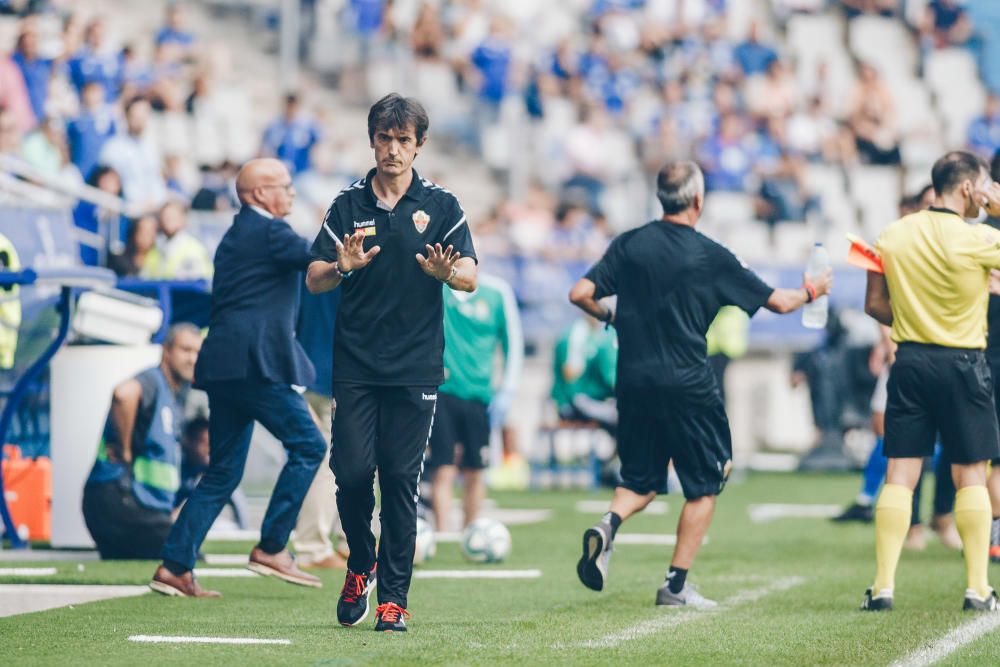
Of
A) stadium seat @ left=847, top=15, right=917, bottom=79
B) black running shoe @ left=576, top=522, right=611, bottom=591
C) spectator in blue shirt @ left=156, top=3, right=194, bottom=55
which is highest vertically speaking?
stadium seat @ left=847, top=15, right=917, bottom=79

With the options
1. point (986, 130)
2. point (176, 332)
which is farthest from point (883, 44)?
point (176, 332)

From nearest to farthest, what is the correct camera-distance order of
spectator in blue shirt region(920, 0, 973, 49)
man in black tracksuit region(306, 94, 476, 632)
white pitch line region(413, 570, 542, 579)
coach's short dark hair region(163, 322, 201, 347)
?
man in black tracksuit region(306, 94, 476, 632) → white pitch line region(413, 570, 542, 579) → coach's short dark hair region(163, 322, 201, 347) → spectator in blue shirt region(920, 0, 973, 49)

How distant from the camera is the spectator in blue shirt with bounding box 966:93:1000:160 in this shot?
82.1 ft

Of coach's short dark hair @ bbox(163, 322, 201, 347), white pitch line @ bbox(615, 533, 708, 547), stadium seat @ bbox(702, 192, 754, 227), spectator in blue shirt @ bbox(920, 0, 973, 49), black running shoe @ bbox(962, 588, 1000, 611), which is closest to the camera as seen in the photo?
black running shoe @ bbox(962, 588, 1000, 611)

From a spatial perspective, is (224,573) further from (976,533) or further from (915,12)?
(915,12)

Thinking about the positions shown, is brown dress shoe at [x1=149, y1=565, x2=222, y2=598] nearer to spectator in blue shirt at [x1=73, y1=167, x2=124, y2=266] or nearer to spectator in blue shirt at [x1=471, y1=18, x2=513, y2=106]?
spectator in blue shirt at [x1=73, y1=167, x2=124, y2=266]

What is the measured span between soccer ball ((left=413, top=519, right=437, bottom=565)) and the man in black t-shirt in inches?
83.4

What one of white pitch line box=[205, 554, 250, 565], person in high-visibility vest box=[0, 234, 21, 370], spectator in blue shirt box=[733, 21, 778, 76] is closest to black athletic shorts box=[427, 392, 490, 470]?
white pitch line box=[205, 554, 250, 565]

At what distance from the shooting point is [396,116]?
7.32 metres

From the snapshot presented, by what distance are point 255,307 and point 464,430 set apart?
3.94 m

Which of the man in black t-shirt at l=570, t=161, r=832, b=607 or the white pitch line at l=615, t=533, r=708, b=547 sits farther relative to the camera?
the white pitch line at l=615, t=533, r=708, b=547

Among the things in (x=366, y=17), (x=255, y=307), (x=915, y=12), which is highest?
(x=915, y=12)

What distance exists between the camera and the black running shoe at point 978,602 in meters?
8.32

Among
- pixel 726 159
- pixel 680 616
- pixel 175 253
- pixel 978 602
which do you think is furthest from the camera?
pixel 726 159
